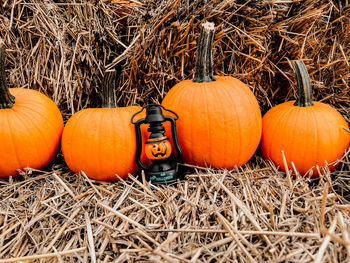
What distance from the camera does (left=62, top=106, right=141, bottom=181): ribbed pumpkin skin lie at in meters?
1.84

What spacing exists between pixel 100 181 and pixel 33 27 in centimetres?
123

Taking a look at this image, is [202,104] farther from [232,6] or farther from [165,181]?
[232,6]

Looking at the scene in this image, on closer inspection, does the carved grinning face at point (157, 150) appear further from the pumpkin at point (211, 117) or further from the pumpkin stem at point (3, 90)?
the pumpkin stem at point (3, 90)

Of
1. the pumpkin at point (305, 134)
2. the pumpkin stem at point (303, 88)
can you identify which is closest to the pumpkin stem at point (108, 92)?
the pumpkin at point (305, 134)

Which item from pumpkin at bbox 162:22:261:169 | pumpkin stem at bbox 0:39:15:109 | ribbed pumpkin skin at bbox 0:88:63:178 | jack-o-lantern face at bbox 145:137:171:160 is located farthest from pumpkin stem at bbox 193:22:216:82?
pumpkin stem at bbox 0:39:15:109

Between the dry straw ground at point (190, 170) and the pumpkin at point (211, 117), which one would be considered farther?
A: the pumpkin at point (211, 117)

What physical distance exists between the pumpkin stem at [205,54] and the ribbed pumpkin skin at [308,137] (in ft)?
1.91

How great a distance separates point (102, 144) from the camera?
1.83 metres

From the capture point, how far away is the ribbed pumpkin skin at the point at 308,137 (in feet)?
6.34

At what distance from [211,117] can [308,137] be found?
0.66 m

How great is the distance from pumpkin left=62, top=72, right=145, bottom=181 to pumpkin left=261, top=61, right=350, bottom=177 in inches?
38.4

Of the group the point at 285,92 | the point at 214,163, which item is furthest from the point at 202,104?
the point at 285,92

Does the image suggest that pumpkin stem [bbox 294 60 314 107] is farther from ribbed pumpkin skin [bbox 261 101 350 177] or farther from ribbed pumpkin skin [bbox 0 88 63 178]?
ribbed pumpkin skin [bbox 0 88 63 178]

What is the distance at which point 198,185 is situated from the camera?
5.67 feet
